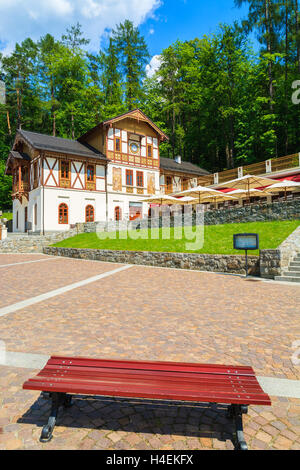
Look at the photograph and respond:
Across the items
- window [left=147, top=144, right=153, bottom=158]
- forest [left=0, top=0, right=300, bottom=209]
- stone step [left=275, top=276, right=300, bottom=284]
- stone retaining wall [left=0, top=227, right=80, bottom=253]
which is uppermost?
forest [left=0, top=0, right=300, bottom=209]

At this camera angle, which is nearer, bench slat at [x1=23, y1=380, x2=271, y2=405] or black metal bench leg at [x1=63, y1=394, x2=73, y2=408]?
bench slat at [x1=23, y1=380, x2=271, y2=405]

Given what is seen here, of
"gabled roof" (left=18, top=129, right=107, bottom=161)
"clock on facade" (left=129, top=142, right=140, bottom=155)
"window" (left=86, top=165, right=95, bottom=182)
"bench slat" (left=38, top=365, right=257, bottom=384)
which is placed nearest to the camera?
"bench slat" (left=38, top=365, right=257, bottom=384)

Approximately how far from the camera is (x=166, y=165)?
123 feet

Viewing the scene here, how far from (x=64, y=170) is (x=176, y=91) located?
29812 millimetres

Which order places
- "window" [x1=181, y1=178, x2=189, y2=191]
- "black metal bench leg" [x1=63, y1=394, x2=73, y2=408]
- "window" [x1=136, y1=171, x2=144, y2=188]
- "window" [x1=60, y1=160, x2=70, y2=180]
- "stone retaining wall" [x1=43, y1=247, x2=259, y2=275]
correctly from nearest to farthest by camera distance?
"black metal bench leg" [x1=63, y1=394, x2=73, y2=408] → "stone retaining wall" [x1=43, y1=247, x2=259, y2=275] → "window" [x1=60, y1=160, x2=70, y2=180] → "window" [x1=136, y1=171, x2=144, y2=188] → "window" [x1=181, y1=178, x2=189, y2=191]

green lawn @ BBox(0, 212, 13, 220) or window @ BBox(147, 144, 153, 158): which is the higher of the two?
window @ BBox(147, 144, 153, 158)

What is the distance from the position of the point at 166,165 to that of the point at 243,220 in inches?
866

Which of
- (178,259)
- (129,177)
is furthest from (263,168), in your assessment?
(178,259)

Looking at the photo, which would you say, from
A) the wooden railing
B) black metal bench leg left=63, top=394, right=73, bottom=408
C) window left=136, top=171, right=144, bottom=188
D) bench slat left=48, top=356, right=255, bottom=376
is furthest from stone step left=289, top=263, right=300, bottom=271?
window left=136, top=171, right=144, bottom=188

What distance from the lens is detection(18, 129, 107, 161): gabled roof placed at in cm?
2761

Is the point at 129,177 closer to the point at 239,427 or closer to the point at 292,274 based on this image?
the point at 292,274

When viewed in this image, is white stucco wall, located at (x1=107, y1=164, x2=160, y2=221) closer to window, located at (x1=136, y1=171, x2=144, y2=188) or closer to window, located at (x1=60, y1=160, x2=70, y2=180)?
window, located at (x1=136, y1=171, x2=144, y2=188)

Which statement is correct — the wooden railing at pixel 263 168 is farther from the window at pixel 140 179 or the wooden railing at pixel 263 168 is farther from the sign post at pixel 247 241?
the sign post at pixel 247 241
